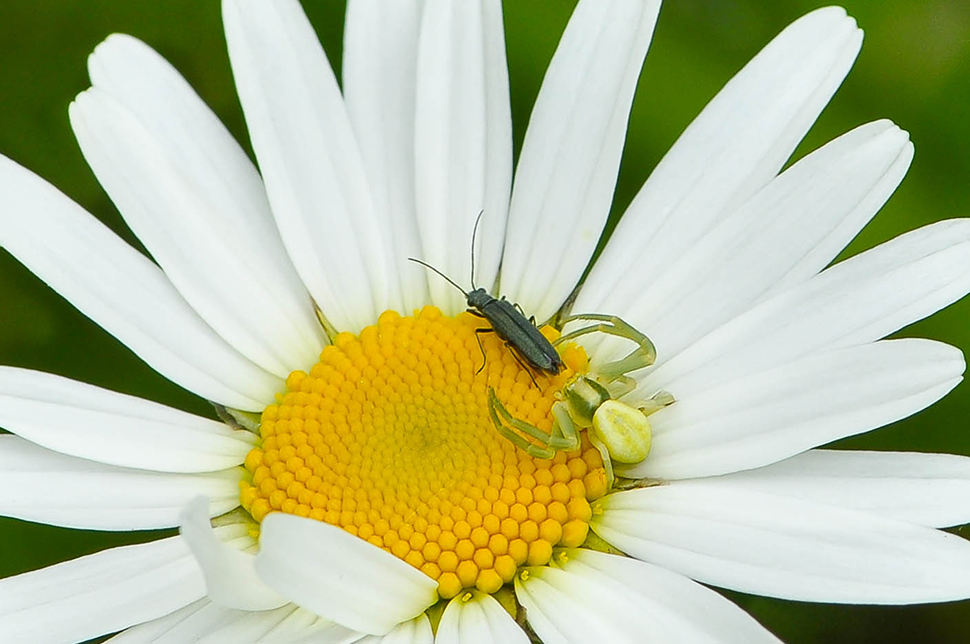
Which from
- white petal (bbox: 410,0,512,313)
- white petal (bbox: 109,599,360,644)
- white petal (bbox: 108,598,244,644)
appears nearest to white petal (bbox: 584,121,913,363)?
white petal (bbox: 410,0,512,313)

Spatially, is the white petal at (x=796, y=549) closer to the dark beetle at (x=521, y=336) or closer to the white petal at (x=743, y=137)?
the dark beetle at (x=521, y=336)

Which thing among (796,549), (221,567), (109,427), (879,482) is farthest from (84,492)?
(879,482)

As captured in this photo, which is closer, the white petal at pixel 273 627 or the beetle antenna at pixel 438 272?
the white petal at pixel 273 627

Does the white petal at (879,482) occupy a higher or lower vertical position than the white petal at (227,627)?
lower

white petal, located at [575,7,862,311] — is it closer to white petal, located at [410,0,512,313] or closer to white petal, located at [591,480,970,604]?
white petal, located at [410,0,512,313]

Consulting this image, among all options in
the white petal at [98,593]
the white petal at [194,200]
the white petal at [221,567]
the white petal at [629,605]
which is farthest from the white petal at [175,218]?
the white petal at [629,605]

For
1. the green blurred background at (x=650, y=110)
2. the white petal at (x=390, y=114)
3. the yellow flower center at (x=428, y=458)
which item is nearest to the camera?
the yellow flower center at (x=428, y=458)

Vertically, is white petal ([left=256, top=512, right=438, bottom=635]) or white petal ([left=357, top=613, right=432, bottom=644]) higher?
white petal ([left=256, top=512, right=438, bottom=635])
